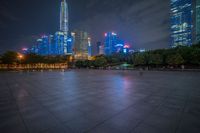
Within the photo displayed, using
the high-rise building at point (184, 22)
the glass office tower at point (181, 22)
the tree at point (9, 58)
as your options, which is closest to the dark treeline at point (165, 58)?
the tree at point (9, 58)

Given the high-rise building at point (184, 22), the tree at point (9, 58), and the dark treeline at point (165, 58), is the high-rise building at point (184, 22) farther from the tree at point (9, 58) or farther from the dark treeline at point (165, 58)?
the tree at point (9, 58)

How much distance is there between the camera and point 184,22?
501 feet

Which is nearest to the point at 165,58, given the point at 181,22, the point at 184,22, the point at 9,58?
the point at 9,58

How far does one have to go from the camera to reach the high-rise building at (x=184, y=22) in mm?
139475

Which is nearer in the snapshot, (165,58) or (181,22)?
(165,58)

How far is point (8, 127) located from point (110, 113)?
3.87m

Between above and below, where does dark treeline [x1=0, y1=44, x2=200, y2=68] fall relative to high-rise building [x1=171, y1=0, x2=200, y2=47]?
below

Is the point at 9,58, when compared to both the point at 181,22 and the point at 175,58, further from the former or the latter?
the point at 181,22

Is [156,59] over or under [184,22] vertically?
under

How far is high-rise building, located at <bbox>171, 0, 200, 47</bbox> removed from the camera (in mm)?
139475

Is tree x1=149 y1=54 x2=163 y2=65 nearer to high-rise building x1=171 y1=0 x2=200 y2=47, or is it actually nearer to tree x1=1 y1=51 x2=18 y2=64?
tree x1=1 y1=51 x2=18 y2=64

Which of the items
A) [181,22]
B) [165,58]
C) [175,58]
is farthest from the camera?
[181,22]

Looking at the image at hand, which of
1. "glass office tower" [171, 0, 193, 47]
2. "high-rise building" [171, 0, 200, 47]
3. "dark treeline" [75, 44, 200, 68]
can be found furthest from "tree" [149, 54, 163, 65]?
"glass office tower" [171, 0, 193, 47]

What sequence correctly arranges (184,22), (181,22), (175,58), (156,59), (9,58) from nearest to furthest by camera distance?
(175,58) → (156,59) → (9,58) → (184,22) → (181,22)
